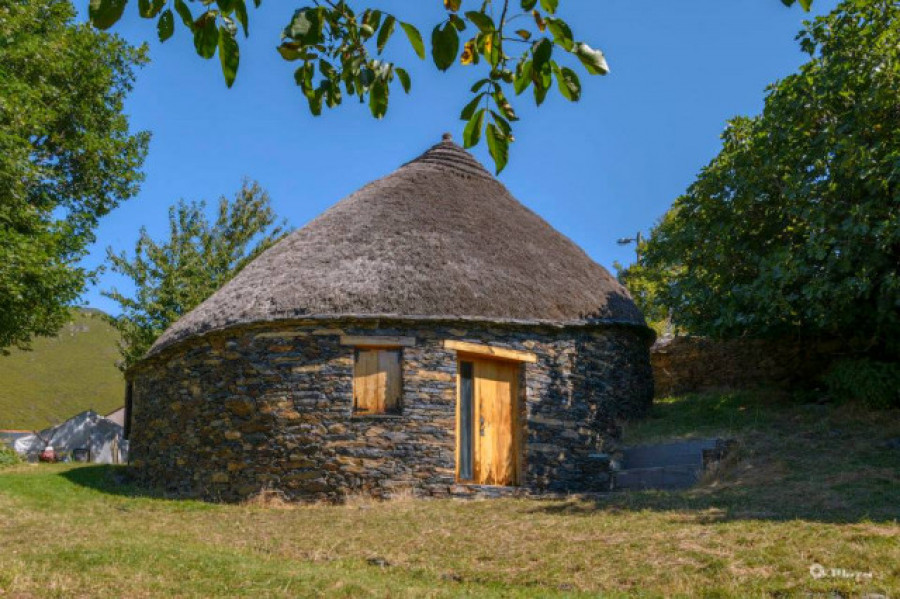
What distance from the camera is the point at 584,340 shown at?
43.2ft

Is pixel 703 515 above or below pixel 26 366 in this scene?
below

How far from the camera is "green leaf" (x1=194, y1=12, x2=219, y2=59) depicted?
281cm

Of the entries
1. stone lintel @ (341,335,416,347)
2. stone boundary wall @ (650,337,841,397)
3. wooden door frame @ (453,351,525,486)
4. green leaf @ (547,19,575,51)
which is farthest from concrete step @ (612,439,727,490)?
green leaf @ (547,19,575,51)

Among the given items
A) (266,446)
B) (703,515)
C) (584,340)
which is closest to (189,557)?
(266,446)

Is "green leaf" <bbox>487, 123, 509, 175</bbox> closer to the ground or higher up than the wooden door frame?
higher up

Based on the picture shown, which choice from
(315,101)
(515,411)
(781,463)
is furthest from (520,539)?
(315,101)

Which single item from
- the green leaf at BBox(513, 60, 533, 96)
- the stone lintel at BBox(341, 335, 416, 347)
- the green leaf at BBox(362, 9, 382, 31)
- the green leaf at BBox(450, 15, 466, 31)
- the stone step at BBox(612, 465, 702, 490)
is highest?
the green leaf at BBox(362, 9, 382, 31)

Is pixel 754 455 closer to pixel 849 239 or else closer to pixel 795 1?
pixel 849 239

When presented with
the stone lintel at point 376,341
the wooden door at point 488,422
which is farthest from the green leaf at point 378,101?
the wooden door at point 488,422

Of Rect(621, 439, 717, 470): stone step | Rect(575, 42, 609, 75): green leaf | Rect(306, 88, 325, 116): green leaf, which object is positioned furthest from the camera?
Rect(621, 439, 717, 470): stone step

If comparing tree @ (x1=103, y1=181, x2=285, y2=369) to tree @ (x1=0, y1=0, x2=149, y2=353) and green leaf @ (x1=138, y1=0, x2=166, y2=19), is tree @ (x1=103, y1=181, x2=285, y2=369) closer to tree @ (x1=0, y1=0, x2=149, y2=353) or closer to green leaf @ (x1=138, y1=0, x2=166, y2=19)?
tree @ (x1=0, y1=0, x2=149, y2=353)

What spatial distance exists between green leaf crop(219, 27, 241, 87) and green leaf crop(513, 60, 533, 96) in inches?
43.4

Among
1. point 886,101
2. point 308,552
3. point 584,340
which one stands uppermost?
point 886,101

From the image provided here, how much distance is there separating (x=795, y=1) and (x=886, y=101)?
10.3m
